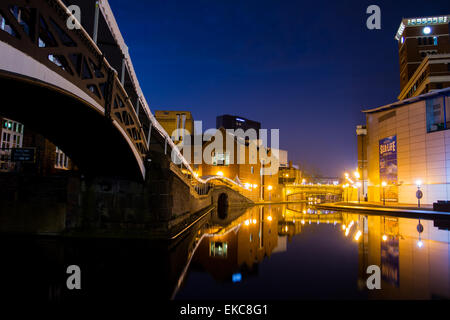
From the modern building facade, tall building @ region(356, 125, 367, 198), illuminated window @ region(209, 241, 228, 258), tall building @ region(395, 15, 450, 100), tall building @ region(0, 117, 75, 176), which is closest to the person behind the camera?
illuminated window @ region(209, 241, 228, 258)

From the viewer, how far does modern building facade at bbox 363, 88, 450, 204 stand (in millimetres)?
34653

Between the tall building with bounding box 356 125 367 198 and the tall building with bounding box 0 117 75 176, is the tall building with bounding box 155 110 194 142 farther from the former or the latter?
the tall building with bounding box 356 125 367 198

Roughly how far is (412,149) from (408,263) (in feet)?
123

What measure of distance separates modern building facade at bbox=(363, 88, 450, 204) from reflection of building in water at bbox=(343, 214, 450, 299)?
2669cm

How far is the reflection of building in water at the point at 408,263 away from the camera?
6262mm

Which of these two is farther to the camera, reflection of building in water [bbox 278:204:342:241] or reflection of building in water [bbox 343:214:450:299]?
reflection of building in water [bbox 278:204:342:241]

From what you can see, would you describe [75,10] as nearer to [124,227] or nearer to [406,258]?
[124,227]

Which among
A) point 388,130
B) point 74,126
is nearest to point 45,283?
point 74,126

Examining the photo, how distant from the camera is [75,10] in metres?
7.77

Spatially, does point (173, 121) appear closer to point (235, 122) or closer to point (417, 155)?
point (417, 155)

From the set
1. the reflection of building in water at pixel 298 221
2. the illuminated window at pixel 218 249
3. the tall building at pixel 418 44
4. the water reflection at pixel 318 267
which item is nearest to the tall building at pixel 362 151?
the tall building at pixel 418 44

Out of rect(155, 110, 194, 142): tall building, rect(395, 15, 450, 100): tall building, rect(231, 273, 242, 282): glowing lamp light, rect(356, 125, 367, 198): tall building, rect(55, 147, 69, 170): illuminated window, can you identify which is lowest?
rect(231, 273, 242, 282): glowing lamp light

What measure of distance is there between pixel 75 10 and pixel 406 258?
1404cm

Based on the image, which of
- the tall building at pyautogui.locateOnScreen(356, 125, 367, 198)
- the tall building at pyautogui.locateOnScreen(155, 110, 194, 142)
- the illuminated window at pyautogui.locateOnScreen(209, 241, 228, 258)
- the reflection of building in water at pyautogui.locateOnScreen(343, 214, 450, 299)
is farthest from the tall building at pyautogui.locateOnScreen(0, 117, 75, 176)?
the tall building at pyautogui.locateOnScreen(356, 125, 367, 198)
